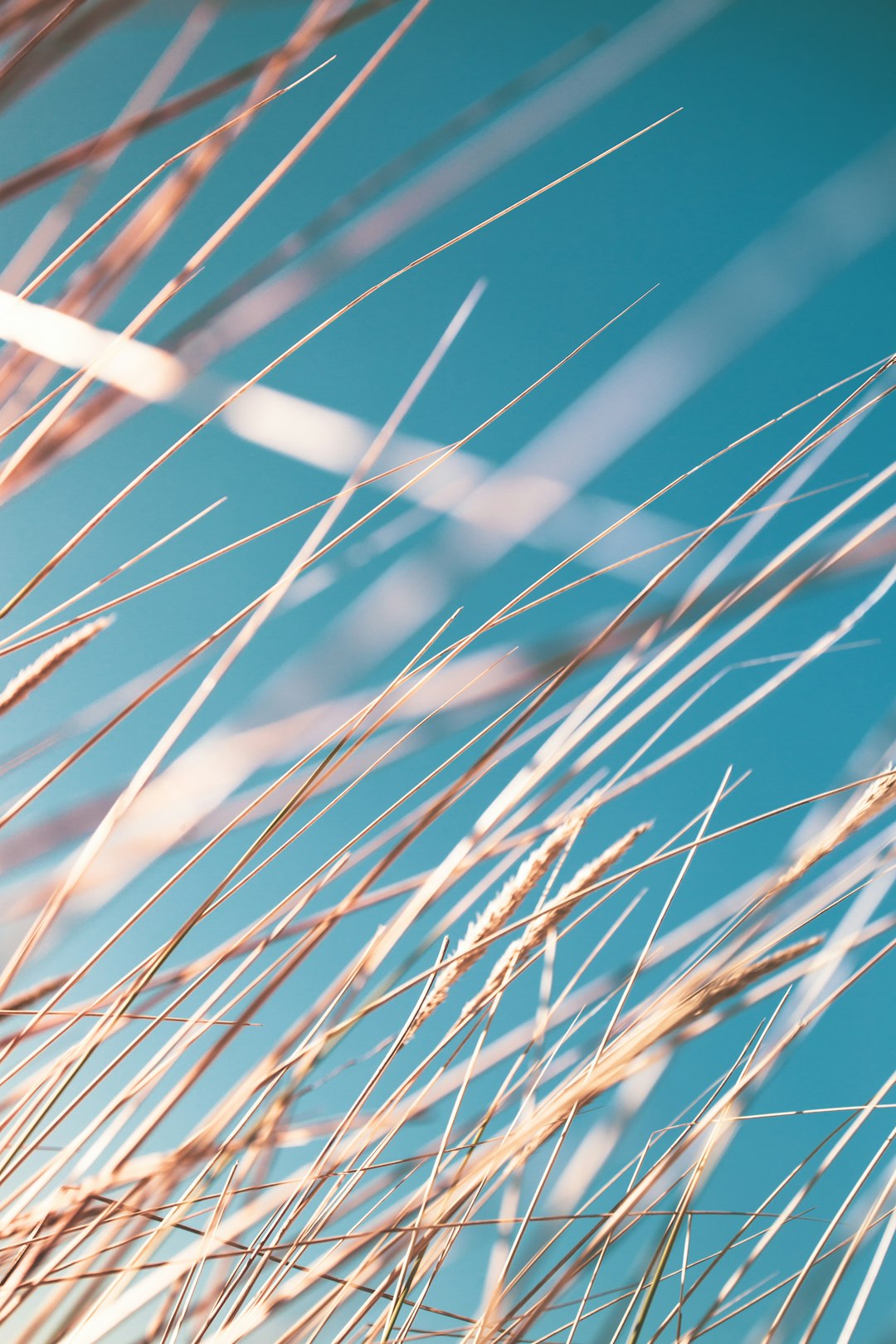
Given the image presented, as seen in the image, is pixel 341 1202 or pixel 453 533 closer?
pixel 453 533

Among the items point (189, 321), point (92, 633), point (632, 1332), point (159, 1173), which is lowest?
point (632, 1332)

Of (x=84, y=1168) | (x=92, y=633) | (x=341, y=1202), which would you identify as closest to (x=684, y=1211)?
(x=341, y=1202)

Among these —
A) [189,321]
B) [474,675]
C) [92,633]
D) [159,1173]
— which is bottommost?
[159,1173]

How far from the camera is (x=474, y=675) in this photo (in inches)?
14.2

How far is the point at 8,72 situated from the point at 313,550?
0.72ft

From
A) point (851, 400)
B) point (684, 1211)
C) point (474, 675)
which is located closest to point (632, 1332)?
point (684, 1211)

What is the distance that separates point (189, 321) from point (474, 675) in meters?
0.21

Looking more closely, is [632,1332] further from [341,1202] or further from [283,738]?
[283,738]

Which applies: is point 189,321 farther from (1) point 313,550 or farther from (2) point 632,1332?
(2) point 632,1332

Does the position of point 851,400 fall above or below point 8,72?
below

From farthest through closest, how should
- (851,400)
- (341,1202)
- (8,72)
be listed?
(341,1202), (851,400), (8,72)

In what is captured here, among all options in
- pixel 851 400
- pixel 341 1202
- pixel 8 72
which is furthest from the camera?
pixel 341 1202

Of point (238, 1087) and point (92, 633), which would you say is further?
point (238, 1087)

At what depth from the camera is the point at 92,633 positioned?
303mm
